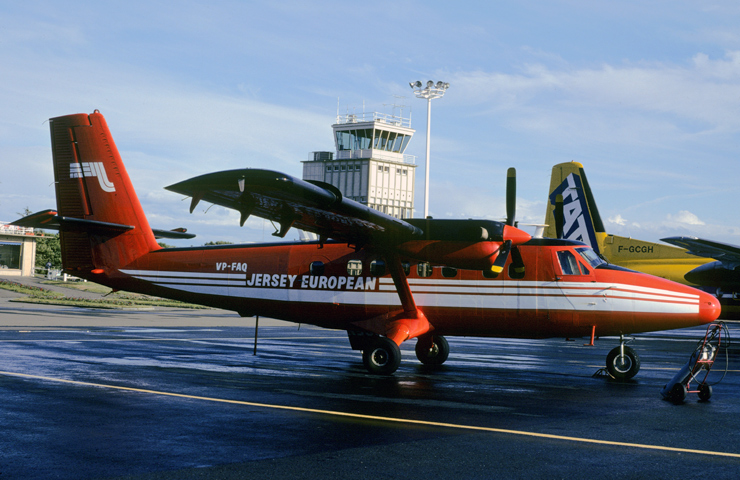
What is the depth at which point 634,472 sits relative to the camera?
672cm

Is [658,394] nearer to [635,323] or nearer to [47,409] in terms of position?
[635,323]

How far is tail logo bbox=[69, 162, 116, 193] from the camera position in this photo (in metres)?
17.2

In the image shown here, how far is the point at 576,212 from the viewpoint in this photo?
3288cm

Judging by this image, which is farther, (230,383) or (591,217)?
(591,217)

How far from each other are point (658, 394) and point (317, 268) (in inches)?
316

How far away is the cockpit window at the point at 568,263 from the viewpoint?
48.4 ft

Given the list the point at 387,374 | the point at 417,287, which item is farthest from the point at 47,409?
the point at 417,287

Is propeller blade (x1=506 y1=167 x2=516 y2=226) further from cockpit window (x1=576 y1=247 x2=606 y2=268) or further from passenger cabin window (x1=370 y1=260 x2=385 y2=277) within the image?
passenger cabin window (x1=370 y1=260 x2=385 y2=277)

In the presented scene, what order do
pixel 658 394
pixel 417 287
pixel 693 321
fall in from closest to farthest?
pixel 658 394, pixel 693 321, pixel 417 287

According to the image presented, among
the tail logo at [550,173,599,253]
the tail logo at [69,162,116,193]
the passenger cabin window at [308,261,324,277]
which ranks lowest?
the passenger cabin window at [308,261,324,277]

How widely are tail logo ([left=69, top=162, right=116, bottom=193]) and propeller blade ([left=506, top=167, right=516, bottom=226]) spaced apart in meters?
10.00

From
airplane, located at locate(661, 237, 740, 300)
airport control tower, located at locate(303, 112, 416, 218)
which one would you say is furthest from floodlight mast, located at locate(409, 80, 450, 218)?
airplane, located at locate(661, 237, 740, 300)

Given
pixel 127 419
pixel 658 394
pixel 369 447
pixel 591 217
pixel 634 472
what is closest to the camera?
pixel 634 472

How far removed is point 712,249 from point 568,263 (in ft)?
41.3
